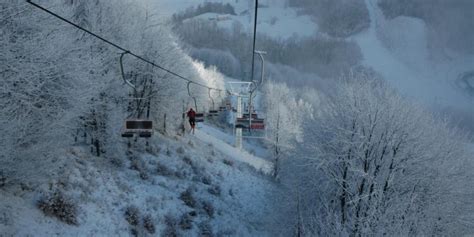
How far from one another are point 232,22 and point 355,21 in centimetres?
6081

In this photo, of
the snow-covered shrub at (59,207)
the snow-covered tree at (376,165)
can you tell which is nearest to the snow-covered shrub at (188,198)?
the snow-covered tree at (376,165)

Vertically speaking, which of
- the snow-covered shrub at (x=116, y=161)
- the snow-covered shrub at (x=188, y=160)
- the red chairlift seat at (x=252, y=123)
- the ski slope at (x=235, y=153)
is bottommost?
the ski slope at (x=235, y=153)

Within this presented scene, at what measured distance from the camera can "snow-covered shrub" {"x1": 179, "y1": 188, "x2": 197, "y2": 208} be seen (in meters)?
20.1

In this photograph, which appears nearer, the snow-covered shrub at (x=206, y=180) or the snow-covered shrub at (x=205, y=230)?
the snow-covered shrub at (x=205, y=230)

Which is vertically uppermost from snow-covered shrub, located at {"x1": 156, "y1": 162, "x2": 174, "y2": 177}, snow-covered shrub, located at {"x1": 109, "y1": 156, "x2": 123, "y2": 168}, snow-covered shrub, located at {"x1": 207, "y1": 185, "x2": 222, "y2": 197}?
snow-covered shrub, located at {"x1": 109, "y1": 156, "x2": 123, "y2": 168}

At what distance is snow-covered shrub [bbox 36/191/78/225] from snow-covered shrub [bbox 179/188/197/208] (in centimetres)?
734

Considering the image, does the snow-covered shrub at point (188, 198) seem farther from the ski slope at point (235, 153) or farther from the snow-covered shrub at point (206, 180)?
the ski slope at point (235, 153)

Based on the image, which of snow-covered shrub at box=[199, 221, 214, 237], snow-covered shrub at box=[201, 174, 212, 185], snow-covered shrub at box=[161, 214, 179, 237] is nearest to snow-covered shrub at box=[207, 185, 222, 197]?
snow-covered shrub at box=[201, 174, 212, 185]

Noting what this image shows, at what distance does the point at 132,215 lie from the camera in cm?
1577

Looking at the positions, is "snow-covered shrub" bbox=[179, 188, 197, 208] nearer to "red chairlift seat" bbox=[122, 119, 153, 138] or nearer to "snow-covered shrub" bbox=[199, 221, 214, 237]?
"snow-covered shrub" bbox=[199, 221, 214, 237]

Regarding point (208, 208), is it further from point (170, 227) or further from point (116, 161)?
point (116, 161)

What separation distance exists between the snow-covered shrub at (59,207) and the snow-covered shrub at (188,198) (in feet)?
24.1

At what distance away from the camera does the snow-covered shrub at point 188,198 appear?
790 inches

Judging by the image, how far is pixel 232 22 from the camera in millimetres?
186125
